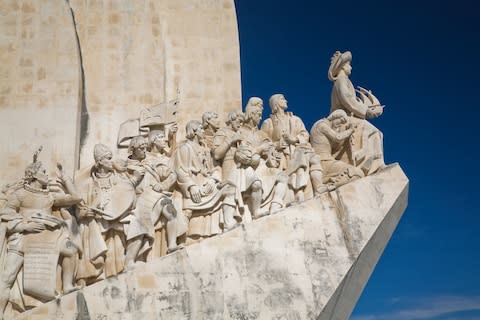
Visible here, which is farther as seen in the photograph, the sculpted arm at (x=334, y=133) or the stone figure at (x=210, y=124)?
the stone figure at (x=210, y=124)

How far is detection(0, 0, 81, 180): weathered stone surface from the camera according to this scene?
32.2ft

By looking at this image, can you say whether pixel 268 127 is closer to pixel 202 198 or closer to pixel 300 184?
pixel 300 184

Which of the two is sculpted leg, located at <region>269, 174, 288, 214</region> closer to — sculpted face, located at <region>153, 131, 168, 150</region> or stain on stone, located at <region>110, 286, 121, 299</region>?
sculpted face, located at <region>153, 131, 168, 150</region>

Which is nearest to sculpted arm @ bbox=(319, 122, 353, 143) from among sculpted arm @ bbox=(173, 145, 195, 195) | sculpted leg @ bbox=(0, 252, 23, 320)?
sculpted arm @ bbox=(173, 145, 195, 195)

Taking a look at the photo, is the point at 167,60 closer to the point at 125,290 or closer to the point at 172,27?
the point at 172,27

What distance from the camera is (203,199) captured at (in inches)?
358

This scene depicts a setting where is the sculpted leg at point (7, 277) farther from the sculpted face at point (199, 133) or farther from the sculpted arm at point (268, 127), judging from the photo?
the sculpted arm at point (268, 127)

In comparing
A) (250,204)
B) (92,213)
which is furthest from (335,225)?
(92,213)

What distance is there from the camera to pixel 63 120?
10016 millimetres

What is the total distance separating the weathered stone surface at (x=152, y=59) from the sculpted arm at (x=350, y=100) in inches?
67.0

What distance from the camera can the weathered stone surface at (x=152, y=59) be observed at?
1070 centimetres

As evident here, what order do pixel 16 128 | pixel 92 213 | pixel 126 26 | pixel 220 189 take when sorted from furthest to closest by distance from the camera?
pixel 126 26 < pixel 16 128 < pixel 220 189 < pixel 92 213

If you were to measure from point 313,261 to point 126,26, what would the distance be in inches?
191

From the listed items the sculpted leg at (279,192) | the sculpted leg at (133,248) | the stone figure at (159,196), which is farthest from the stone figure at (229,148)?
the sculpted leg at (133,248)
